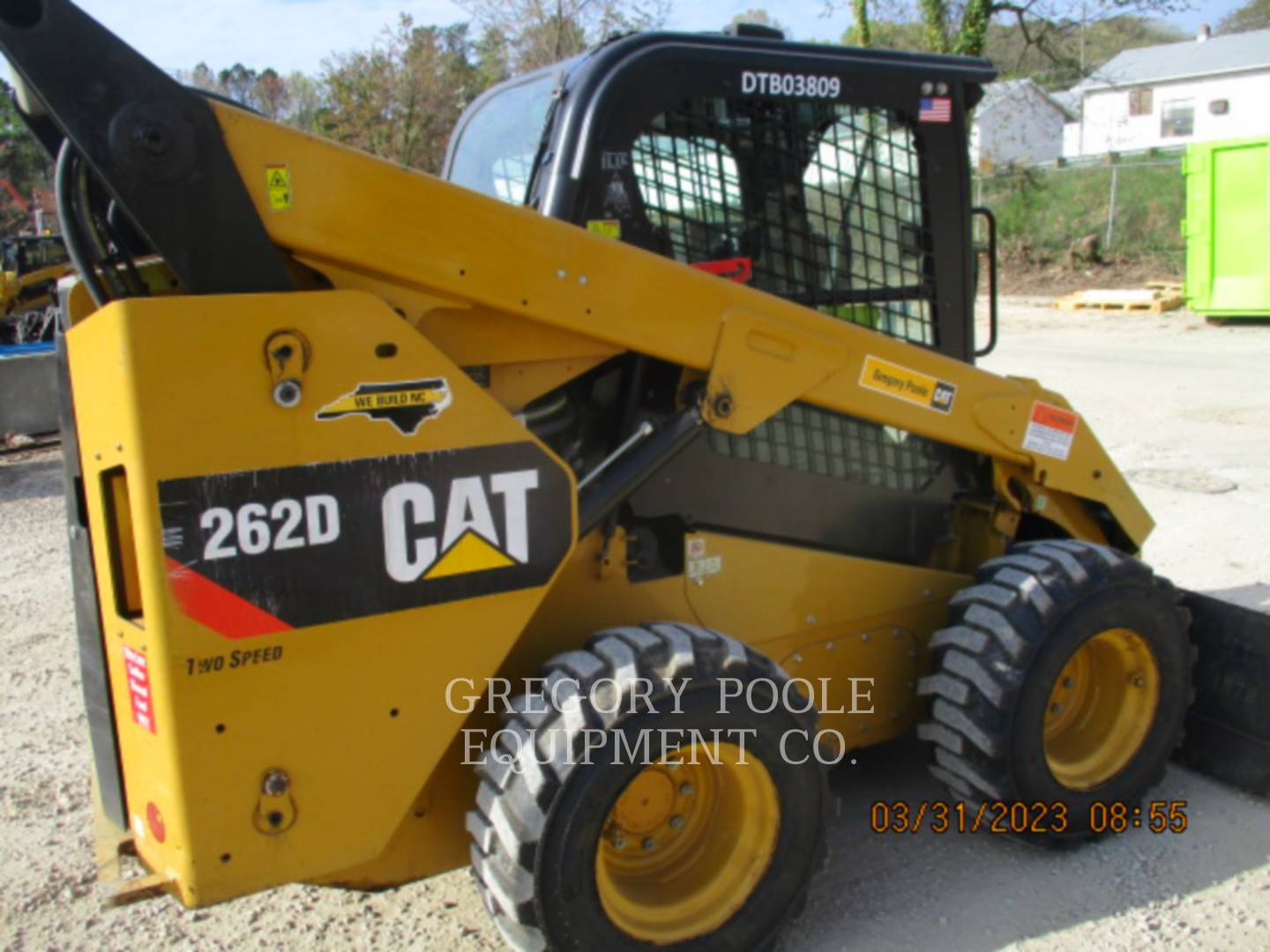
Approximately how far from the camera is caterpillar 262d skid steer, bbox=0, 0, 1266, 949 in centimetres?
246

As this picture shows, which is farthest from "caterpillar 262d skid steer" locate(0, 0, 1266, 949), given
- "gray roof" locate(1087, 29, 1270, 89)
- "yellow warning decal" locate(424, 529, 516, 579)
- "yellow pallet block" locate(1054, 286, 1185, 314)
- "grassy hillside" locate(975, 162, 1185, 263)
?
"gray roof" locate(1087, 29, 1270, 89)

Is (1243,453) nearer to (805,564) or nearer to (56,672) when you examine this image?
(805,564)

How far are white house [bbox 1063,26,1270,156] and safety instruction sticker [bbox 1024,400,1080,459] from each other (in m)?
44.7

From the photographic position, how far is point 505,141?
3834mm

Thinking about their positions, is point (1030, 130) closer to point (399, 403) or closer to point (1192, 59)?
point (1192, 59)

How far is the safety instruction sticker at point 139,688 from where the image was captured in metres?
2.52

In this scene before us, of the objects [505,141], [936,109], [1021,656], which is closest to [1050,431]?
[1021,656]

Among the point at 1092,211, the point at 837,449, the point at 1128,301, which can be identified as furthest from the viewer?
the point at 1092,211

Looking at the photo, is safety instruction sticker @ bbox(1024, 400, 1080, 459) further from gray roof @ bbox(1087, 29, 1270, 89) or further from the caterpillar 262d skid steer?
gray roof @ bbox(1087, 29, 1270, 89)

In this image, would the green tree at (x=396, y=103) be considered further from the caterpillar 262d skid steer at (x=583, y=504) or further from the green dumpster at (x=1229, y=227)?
the caterpillar 262d skid steer at (x=583, y=504)

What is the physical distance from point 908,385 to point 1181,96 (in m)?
51.0

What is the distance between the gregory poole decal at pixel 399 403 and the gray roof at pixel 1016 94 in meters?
24.8

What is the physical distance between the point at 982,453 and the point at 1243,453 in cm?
608

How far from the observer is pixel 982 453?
152 inches
